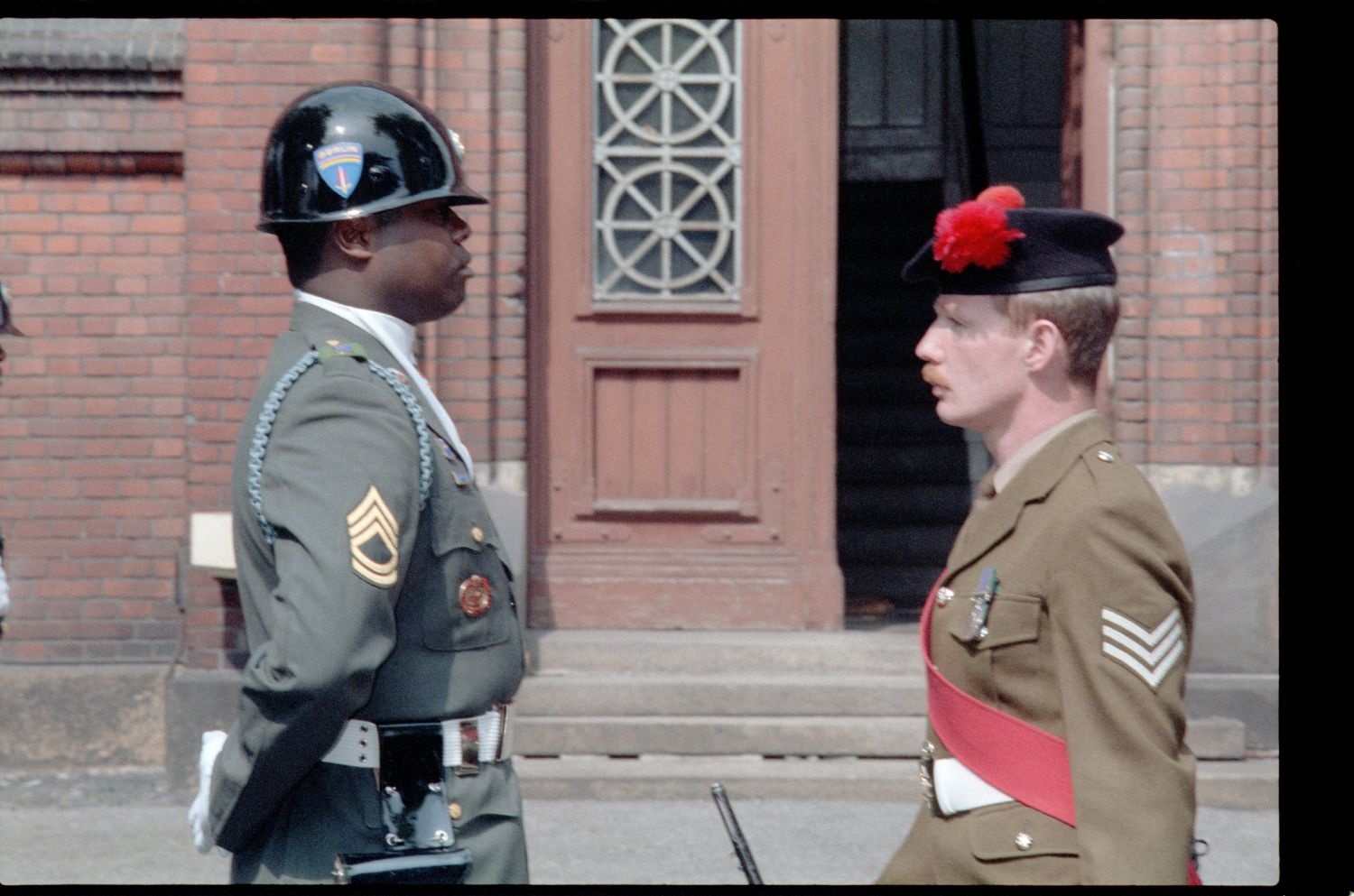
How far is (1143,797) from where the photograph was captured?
2.28 m

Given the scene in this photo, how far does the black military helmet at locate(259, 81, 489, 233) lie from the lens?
8.67 ft

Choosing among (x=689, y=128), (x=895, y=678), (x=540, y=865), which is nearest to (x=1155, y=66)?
(x=689, y=128)

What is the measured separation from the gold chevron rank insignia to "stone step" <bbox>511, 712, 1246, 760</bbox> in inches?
169

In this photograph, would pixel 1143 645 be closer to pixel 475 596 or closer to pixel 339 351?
pixel 475 596

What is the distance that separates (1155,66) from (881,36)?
4990 mm

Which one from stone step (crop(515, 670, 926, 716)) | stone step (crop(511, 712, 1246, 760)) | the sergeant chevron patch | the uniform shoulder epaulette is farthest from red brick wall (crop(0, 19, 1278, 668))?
the sergeant chevron patch

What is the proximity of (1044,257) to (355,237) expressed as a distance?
3.77ft

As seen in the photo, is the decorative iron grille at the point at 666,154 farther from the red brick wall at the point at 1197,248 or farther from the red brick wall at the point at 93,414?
the red brick wall at the point at 93,414

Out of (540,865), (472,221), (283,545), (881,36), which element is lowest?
(540,865)

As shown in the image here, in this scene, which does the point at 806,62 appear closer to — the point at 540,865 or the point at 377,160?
the point at 540,865

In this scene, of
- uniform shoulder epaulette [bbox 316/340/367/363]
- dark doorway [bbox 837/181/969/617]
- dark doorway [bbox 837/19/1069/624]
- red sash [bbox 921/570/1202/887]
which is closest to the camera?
red sash [bbox 921/570/1202/887]

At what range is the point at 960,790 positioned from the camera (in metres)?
2.60

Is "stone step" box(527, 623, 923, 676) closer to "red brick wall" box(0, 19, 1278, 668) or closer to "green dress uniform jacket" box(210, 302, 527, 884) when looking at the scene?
"red brick wall" box(0, 19, 1278, 668)

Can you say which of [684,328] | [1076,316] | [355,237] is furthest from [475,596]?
[684,328]
